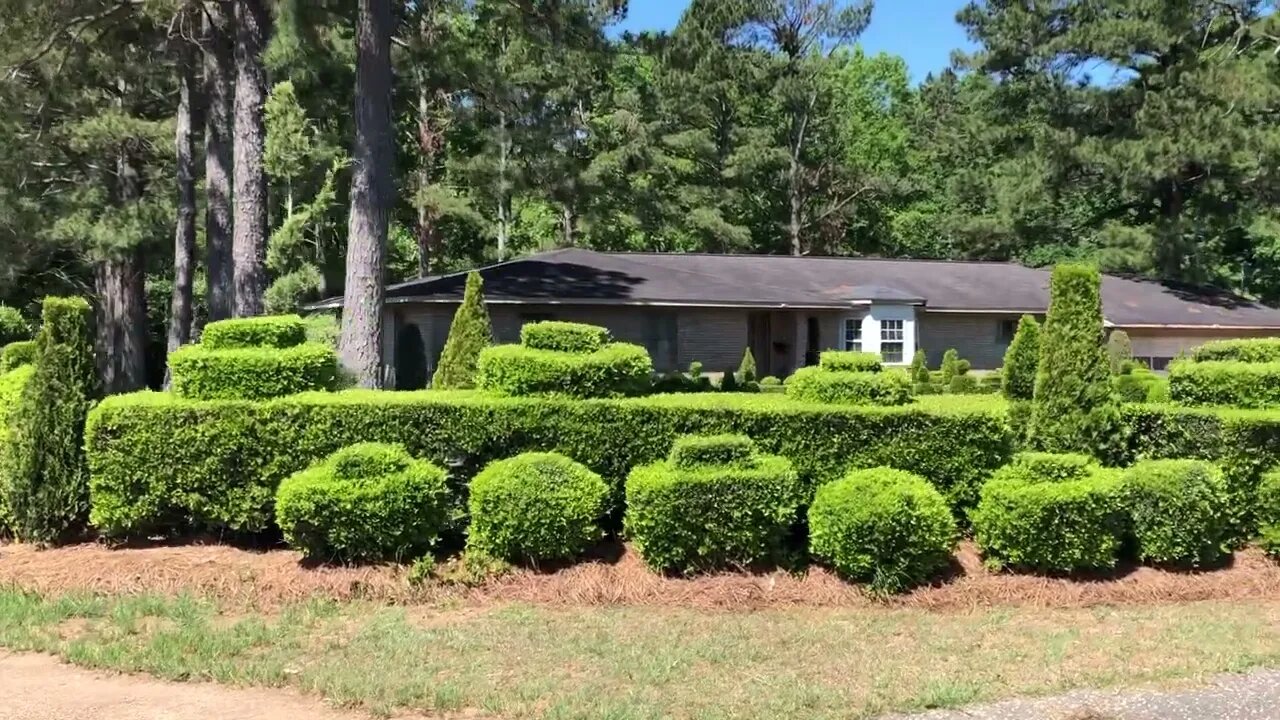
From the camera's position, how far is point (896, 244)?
4341 cm

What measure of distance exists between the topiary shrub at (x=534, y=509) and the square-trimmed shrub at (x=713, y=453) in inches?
26.8

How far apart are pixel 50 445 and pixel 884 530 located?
6821 mm

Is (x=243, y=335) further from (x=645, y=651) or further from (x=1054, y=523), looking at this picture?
(x=1054, y=523)

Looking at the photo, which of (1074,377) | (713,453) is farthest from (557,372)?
(1074,377)

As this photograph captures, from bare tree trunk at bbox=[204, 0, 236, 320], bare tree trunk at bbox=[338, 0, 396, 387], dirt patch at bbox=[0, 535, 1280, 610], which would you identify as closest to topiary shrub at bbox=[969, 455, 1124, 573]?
dirt patch at bbox=[0, 535, 1280, 610]

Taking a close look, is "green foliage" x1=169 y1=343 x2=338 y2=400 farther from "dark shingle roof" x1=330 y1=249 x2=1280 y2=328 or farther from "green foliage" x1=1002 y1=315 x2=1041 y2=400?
"dark shingle roof" x1=330 y1=249 x2=1280 y2=328

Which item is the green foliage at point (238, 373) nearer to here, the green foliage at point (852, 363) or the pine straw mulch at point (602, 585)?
the pine straw mulch at point (602, 585)

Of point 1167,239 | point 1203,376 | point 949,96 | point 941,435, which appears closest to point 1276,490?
point 1203,376

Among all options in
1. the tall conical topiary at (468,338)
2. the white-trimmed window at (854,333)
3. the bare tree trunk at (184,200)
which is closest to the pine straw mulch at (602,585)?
the tall conical topiary at (468,338)

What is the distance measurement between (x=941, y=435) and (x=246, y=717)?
215 inches

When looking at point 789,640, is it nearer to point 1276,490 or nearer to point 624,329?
point 1276,490

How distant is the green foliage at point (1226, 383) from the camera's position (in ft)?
27.7

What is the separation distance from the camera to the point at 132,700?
514cm

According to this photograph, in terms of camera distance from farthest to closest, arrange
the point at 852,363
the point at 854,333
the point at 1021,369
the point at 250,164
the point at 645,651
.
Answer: the point at 854,333
the point at 250,164
the point at 1021,369
the point at 852,363
the point at 645,651
